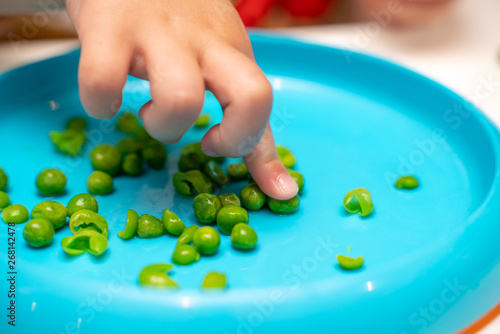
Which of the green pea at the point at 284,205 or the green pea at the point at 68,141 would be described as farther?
the green pea at the point at 68,141

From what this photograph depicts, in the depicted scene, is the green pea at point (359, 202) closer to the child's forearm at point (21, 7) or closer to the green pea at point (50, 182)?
the green pea at point (50, 182)

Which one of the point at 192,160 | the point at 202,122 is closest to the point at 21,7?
the point at 202,122

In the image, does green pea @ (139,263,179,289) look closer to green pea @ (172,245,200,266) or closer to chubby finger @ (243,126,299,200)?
green pea @ (172,245,200,266)

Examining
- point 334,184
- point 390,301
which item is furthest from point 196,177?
point 390,301

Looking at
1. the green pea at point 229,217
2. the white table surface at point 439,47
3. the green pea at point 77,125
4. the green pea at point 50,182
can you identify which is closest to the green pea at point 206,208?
the green pea at point 229,217

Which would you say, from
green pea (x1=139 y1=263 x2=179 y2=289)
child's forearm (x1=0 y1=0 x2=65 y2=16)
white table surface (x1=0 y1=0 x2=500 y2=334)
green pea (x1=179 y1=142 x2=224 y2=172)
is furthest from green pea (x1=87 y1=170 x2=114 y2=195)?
child's forearm (x1=0 y1=0 x2=65 y2=16)

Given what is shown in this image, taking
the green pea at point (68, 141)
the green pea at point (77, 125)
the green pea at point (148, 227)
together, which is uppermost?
the green pea at point (148, 227)

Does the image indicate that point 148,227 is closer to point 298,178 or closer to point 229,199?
point 229,199
